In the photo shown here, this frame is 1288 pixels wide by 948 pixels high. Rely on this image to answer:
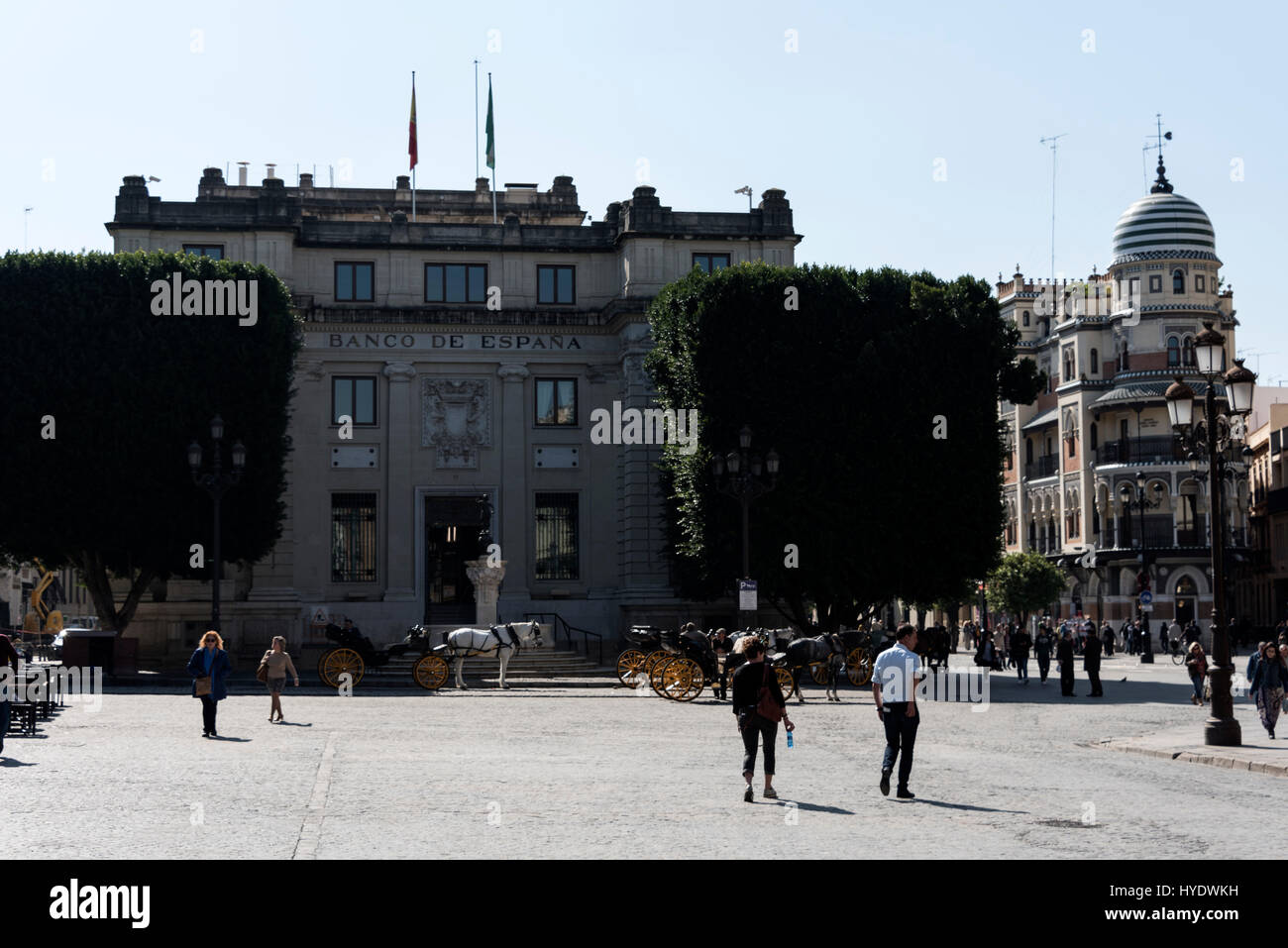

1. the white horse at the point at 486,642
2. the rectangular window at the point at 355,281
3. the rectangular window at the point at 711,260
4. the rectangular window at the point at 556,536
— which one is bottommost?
the white horse at the point at 486,642

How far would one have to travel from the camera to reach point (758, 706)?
55.1ft

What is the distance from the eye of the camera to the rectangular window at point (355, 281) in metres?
53.8

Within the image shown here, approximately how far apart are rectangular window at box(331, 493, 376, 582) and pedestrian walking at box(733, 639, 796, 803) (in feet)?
124

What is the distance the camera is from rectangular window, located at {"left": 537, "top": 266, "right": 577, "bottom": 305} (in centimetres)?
5491

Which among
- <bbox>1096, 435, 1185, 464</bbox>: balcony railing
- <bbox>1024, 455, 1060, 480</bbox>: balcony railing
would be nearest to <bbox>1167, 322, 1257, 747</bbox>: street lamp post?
<bbox>1096, 435, 1185, 464</bbox>: balcony railing

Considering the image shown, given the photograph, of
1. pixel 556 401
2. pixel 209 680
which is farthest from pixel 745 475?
pixel 556 401

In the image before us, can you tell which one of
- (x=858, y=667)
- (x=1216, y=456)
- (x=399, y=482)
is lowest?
(x=858, y=667)

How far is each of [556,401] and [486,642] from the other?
17.6 meters

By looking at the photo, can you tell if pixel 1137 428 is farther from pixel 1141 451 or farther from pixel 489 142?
pixel 489 142

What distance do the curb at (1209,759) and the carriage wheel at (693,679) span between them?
10.6m

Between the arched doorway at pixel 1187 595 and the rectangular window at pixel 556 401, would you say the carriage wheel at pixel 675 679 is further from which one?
the arched doorway at pixel 1187 595

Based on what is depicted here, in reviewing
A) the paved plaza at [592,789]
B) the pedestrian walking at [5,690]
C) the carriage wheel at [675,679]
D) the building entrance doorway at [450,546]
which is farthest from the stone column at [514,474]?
the pedestrian walking at [5,690]

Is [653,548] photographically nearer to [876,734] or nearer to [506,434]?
[506,434]

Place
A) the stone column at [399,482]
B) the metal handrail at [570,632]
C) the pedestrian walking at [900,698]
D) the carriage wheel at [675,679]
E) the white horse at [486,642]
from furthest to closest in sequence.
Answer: the stone column at [399,482], the metal handrail at [570,632], the white horse at [486,642], the carriage wheel at [675,679], the pedestrian walking at [900,698]
